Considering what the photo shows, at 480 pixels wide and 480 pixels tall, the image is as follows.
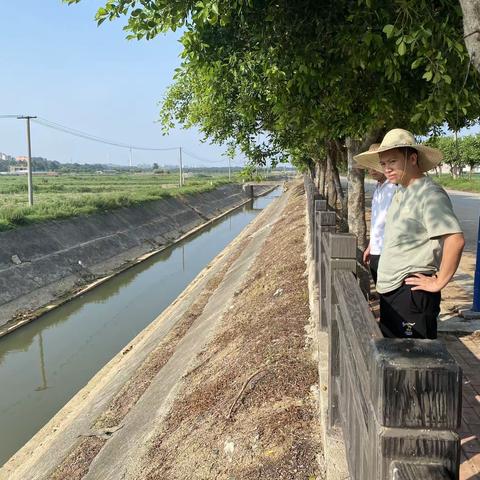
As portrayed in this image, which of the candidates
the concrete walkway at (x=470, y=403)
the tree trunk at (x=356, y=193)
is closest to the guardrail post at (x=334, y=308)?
the concrete walkway at (x=470, y=403)

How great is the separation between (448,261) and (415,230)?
10.6 inches

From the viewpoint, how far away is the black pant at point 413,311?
284cm

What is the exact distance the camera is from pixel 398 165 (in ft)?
9.36

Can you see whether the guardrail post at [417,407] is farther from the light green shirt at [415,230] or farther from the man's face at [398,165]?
the man's face at [398,165]

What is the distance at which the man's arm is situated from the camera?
Answer: 2496mm

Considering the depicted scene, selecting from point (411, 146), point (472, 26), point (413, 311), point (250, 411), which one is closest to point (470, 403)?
point (413, 311)

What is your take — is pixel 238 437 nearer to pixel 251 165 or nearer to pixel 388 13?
pixel 388 13

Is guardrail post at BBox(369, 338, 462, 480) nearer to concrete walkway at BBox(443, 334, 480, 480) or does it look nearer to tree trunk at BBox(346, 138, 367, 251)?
concrete walkway at BBox(443, 334, 480, 480)

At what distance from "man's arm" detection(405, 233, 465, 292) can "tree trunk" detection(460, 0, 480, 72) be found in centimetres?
89

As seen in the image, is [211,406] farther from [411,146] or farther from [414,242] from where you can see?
[411,146]

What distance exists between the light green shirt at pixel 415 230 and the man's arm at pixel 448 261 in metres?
0.04

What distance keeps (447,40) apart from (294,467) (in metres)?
3.28

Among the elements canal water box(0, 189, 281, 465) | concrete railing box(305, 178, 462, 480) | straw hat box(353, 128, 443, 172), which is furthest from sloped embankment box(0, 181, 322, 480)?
concrete railing box(305, 178, 462, 480)

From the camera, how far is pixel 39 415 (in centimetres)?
1047
